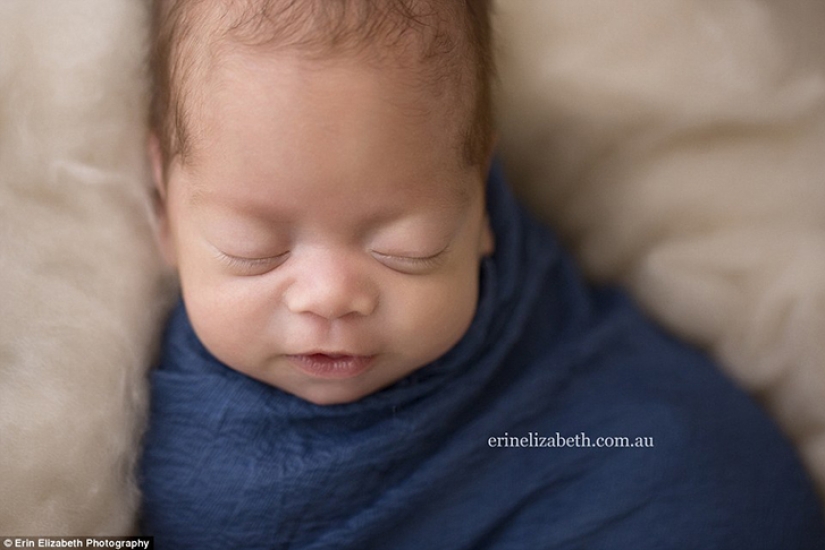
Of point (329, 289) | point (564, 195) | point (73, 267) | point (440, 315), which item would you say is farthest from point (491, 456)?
point (73, 267)

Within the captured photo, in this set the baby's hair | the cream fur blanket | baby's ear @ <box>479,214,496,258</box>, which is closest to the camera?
the baby's hair

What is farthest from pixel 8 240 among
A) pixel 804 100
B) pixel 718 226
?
pixel 804 100

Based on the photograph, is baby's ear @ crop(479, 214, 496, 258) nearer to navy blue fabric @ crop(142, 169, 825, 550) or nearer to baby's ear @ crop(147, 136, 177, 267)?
navy blue fabric @ crop(142, 169, 825, 550)

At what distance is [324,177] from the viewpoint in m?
0.89

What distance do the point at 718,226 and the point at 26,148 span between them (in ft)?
3.03

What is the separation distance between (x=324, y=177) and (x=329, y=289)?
4.6 inches

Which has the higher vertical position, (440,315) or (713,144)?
(713,144)

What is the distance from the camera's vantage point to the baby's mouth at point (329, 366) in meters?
1.01

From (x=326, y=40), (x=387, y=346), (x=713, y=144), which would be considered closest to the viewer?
(x=326, y=40)

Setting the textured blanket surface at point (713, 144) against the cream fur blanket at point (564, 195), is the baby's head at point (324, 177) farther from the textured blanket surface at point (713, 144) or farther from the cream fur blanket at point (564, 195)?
the textured blanket surface at point (713, 144)

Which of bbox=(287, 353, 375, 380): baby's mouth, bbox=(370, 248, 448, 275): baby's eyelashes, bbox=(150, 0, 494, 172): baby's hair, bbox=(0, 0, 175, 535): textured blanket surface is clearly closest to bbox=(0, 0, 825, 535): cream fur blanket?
bbox=(0, 0, 175, 535): textured blanket surface

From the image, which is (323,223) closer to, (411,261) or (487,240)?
(411,261)

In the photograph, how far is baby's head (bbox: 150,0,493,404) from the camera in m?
0.88

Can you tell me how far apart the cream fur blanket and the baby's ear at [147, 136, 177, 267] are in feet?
0.05
